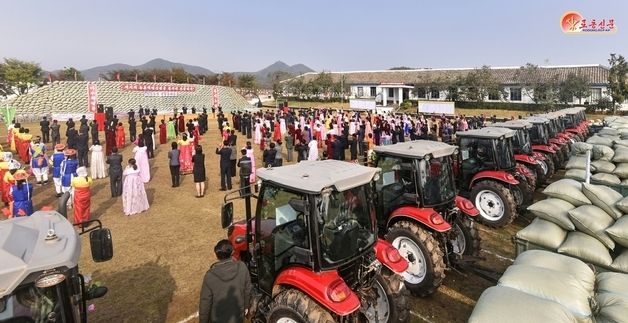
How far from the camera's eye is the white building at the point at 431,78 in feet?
127

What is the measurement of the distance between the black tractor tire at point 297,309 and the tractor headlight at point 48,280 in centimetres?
195

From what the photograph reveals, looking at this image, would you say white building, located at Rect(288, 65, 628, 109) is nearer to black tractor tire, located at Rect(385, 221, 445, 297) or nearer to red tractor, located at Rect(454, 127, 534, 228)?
red tractor, located at Rect(454, 127, 534, 228)

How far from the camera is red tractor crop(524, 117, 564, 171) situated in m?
11.9

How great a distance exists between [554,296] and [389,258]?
161 centimetres

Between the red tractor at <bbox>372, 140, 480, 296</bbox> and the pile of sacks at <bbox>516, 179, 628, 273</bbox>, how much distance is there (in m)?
0.96

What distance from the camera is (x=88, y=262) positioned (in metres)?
6.61

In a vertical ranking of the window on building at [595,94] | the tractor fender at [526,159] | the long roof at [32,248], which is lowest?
the tractor fender at [526,159]

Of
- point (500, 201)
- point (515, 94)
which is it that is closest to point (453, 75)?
point (515, 94)

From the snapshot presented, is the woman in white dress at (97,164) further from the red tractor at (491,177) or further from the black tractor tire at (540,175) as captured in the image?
the black tractor tire at (540,175)

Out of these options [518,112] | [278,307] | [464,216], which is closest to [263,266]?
[278,307]

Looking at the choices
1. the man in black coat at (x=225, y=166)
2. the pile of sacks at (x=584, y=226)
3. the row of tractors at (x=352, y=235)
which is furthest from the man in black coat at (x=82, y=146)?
the pile of sacks at (x=584, y=226)

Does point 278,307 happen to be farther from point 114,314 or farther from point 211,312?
point 114,314

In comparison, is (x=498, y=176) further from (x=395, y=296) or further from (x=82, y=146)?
(x=82, y=146)

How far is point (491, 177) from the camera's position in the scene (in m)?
8.14
